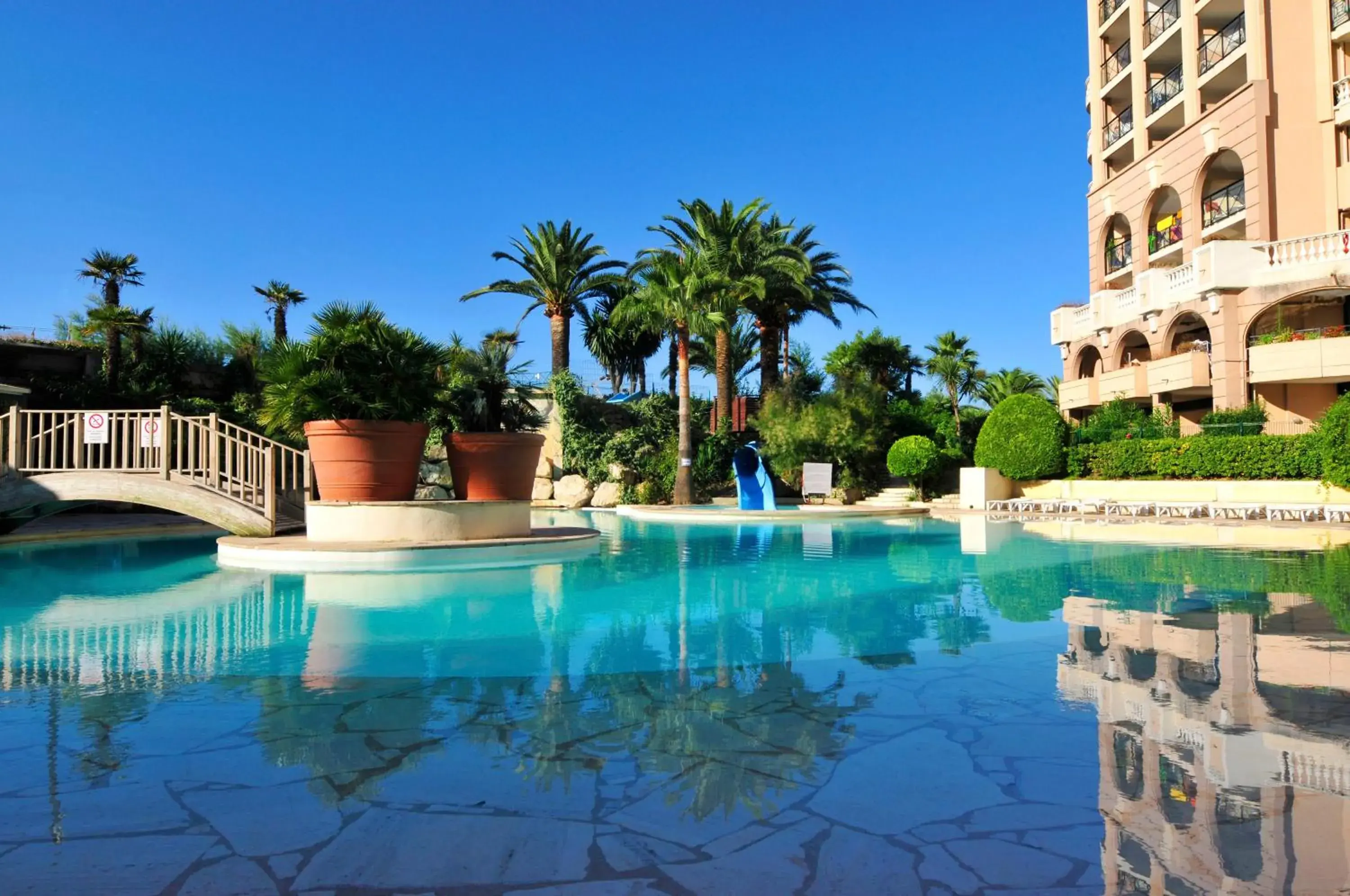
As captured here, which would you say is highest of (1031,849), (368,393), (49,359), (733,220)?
(733,220)

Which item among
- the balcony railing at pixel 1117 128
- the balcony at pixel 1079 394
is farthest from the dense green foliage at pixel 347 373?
the balcony railing at pixel 1117 128

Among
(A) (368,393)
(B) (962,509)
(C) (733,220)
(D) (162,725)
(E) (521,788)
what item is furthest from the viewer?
(C) (733,220)

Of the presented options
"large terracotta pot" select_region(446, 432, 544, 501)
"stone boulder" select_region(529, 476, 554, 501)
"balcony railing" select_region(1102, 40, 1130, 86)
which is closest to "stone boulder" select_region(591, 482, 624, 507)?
"stone boulder" select_region(529, 476, 554, 501)

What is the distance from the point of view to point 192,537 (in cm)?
1767

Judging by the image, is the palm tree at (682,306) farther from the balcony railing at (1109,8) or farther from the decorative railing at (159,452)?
the balcony railing at (1109,8)

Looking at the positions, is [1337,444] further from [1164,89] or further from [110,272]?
[110,272]

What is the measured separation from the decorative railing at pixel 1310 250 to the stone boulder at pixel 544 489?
76.0 feet

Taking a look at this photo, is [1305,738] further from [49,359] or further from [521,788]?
[49,359]

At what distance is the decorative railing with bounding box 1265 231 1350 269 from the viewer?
2234 cm

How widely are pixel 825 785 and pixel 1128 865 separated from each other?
1.13 metres

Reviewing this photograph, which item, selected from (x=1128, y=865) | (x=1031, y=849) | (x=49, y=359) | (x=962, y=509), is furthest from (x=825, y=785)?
(x=49, y=359)

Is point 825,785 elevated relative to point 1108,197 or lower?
lower

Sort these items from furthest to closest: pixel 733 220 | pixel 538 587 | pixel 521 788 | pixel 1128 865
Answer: pixel 733 220 → pixel 538 587 → pixel 521 788 → pixel 1128 865

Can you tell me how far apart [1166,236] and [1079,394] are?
5958 millimetres
